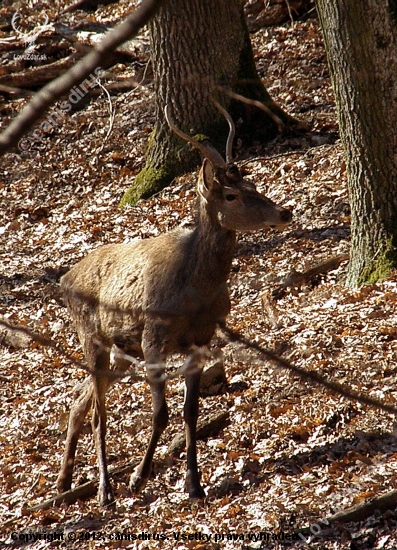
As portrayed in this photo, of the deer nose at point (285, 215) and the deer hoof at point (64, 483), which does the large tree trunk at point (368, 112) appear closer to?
the deer nose at point (285, 215)

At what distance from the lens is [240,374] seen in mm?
8023

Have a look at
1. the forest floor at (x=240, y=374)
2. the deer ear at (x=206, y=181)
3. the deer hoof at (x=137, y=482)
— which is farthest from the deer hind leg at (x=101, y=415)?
the deer ear at (x=206, y=181)

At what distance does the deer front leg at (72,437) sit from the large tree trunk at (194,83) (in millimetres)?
5433

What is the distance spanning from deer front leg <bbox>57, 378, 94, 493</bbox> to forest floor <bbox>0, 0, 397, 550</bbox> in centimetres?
25

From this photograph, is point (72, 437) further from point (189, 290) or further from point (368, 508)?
point (368, 508)

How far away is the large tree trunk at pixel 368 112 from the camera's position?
782 cm

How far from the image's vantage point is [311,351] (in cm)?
765

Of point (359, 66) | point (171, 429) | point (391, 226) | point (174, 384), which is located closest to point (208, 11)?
point (359, 66)

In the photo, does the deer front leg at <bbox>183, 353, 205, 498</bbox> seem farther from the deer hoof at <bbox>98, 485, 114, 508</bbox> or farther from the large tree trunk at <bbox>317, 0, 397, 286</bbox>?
the large tree trunk at <bbox>317, 0, 397, 286</bbox>

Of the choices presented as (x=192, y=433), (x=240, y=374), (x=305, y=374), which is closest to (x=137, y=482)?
(x=192, y=433)

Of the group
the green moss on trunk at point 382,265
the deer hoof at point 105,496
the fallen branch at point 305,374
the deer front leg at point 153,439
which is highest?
the fallen branch at point 305,374

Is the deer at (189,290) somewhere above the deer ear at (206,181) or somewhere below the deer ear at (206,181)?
below

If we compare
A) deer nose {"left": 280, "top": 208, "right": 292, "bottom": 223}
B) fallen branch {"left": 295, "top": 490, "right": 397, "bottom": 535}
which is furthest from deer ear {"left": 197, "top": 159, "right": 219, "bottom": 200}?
fallen branch {"left": 295, "top": 490, "right": 397, "bottom": 535}

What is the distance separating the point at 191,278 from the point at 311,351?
1.76 meters
